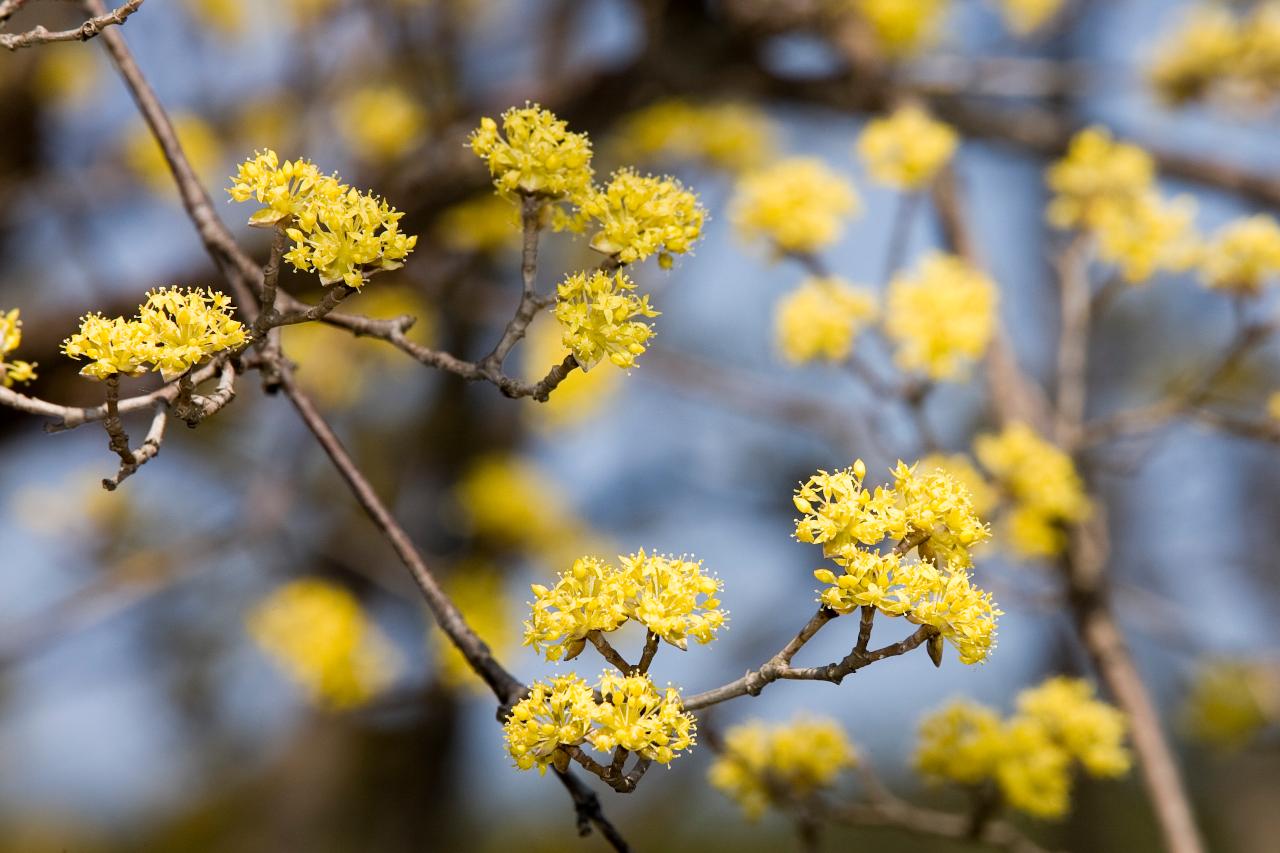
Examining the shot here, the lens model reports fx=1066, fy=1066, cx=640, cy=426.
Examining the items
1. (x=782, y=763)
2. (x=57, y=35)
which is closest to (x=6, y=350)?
(x=57, y=35)

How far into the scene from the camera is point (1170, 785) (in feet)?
9.22

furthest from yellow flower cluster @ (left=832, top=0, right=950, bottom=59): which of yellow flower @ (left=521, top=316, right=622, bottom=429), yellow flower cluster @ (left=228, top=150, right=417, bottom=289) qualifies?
yellow flower cluster @ (left=228, top=150, right=417, bottom=289)

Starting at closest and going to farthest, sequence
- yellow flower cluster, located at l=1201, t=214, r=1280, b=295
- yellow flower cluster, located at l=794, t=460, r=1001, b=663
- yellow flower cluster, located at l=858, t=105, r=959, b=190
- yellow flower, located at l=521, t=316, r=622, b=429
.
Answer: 1. yellow flower cluster, located at l=794, t=460, r=1001, b=663
2. yellow flower cluster, located at l=1201, t=214, r=1280, b=295
3. yellow flower cluster, located at l=858, t=105, r=959, b=190
4. yellow flower, located at l=521, t=316, r=622, b=429

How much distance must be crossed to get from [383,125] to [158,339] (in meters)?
3.89

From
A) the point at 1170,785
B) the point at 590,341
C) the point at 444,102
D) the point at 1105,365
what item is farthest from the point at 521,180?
the point at 1105,365

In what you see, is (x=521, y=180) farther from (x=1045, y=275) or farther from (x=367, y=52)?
(x=1045, y=275)

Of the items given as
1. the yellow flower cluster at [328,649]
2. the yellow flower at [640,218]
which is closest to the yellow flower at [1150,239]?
the yellow flower at [640,218]

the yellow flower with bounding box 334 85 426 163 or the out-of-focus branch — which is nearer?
the out-of-focus branch

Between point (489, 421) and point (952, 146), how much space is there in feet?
13.0

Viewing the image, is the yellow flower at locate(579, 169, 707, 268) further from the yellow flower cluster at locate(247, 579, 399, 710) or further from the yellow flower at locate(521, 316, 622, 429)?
the yellow flower at locate(521, 316, 622, 429)

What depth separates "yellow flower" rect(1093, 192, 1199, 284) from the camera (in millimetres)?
3055

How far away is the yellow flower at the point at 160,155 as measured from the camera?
514cm

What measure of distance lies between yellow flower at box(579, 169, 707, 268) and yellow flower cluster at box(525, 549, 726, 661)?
460 millimetres

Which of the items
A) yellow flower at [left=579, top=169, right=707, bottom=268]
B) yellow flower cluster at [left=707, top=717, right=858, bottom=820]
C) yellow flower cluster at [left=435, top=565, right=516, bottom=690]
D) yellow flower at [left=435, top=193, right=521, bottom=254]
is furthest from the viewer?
yellow flower cluster at [left=435, top=565, right=516, bottom=690]
